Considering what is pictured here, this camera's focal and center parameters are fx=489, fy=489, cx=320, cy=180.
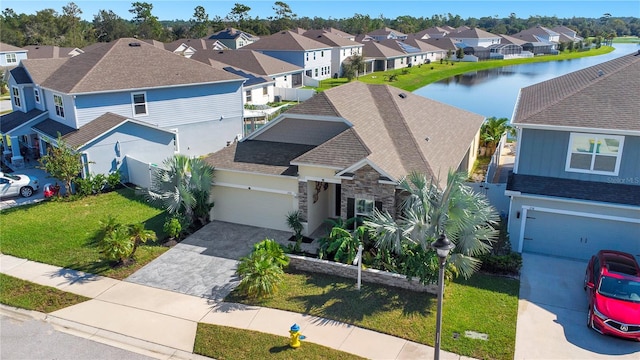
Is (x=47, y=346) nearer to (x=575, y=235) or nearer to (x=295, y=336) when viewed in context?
(x=295, y=336)

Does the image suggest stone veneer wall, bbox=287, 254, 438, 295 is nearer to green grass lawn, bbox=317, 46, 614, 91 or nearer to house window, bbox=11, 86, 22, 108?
house window, bbox=11, 86, 22, 108

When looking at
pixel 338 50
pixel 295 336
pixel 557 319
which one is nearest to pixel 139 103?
pixel 295 336

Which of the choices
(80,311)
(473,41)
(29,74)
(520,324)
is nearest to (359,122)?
(520,324)

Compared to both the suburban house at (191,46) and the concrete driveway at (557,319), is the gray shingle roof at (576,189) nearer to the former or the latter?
the concrete driveway at (557,319)

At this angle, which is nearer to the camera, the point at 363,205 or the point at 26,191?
the point at 363,205

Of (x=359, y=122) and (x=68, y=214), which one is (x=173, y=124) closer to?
(x=68, y=214)

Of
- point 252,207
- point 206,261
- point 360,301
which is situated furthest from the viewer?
point 252,207
